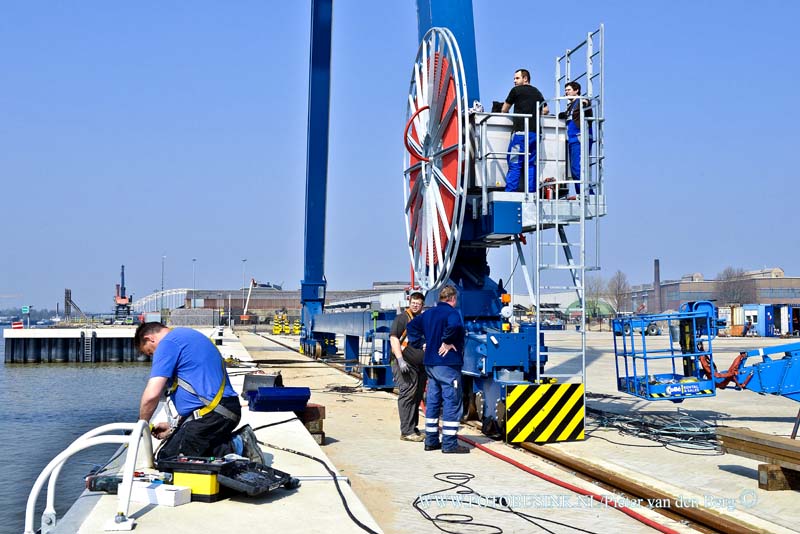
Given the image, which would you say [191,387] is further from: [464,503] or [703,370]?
[703,370]

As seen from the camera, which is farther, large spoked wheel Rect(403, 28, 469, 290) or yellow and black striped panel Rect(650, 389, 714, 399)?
large spoked wheel Rect(403, 28, 469, 290)

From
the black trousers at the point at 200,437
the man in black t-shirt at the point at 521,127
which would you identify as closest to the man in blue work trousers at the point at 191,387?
the black trousers at the point at 200,437

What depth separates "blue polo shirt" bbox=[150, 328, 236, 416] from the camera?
237 inches

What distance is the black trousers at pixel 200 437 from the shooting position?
19.9 feet

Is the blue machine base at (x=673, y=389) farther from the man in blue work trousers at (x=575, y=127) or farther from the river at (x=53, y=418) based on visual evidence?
the river at (x=53, y=418)

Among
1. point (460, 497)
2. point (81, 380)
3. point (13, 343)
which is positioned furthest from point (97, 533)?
point (13, 343)

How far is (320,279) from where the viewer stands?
112 feet

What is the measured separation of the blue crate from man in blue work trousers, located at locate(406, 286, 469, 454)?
1.65m

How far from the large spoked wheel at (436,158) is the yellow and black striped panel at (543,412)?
2.65m

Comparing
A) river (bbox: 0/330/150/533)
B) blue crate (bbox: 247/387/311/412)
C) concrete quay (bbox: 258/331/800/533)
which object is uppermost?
blue crate (bbox: 247/387/311/412)

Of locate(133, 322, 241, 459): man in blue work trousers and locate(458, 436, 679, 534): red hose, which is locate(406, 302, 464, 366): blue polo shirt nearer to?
locate(458, 436, 679, 534): red hose

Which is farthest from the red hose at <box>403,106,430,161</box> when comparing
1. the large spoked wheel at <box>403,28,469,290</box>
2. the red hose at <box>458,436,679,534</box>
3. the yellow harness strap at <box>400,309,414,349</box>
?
the red hose at <box>458,436,679,534</box>

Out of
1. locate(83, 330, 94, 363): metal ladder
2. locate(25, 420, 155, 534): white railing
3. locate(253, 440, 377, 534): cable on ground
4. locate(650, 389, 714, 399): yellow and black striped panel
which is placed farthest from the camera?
locate(83, 330, 94, 363): metal ladder

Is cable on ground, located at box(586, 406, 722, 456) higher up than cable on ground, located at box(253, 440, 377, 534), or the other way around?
cable on ground, located at box(253, 440, 377, 534)
